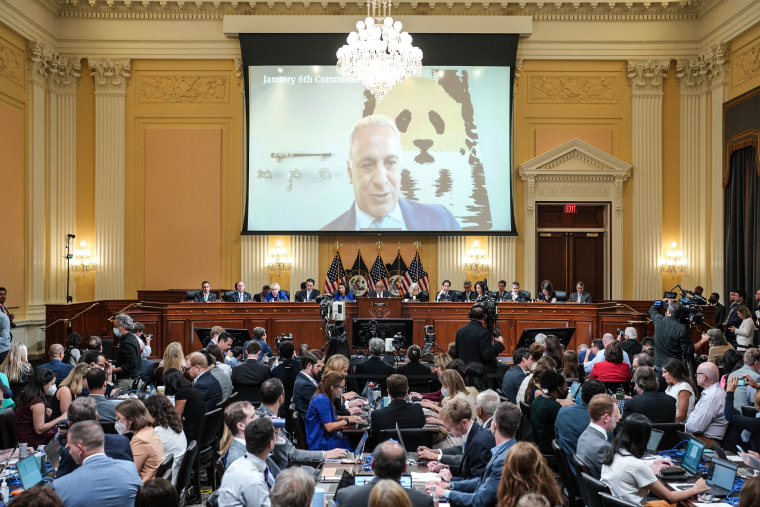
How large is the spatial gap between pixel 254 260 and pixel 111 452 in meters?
12.9

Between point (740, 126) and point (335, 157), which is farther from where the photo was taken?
point (335, 157)

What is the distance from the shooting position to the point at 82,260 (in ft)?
57.5

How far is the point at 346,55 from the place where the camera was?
12.0 meters

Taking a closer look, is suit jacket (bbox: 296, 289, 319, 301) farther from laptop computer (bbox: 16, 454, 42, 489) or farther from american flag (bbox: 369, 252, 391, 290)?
laptop computer (bbox: 16, 454, 42, 489)

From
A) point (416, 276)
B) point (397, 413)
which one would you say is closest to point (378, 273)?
point (416, 276)

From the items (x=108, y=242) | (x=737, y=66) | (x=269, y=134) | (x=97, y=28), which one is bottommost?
(x=108, y=242)

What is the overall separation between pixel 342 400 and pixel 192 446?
2.39 metres

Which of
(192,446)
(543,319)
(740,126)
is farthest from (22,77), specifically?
(740,126)

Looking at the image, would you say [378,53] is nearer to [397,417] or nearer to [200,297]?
[200,297]

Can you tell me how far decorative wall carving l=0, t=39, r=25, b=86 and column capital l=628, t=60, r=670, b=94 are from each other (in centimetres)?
1373

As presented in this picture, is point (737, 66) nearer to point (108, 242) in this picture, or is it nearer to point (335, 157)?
point (335, 157)

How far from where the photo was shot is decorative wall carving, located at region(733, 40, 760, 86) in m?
15.2

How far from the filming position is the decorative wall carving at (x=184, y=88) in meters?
17.8

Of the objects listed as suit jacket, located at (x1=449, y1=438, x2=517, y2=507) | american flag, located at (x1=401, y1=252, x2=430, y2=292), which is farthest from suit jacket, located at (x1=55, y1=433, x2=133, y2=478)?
american flag, located at (x1=401, y1=252, x2=430, y2=292)
